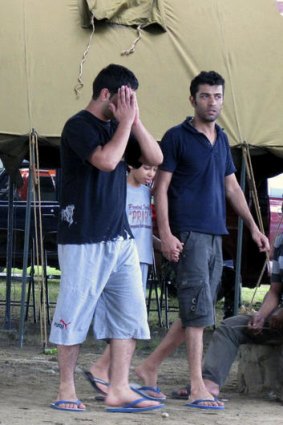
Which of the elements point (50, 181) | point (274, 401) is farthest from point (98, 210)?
point (50, 181)

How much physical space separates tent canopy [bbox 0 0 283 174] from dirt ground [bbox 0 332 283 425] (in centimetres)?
219

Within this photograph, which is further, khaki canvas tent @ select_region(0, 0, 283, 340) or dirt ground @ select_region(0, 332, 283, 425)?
khaki canvas tent @ select_region(0, 0, 283, 340)

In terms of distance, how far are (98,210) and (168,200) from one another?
90cm

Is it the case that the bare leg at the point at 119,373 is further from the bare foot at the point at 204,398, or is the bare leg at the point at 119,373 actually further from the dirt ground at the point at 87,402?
the bare foot at the point at 204,398

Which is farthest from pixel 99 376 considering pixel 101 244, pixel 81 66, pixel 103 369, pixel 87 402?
pixel 81 66

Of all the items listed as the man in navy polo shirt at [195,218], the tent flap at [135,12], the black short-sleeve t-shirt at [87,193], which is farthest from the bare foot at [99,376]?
the tent flap at [135,12]

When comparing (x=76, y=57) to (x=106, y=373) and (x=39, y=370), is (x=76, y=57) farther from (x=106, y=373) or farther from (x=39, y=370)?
(x=106, y=373)

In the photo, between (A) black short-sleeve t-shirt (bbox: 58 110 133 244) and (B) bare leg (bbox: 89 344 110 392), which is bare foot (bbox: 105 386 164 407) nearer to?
(B) bare leg (bbox: 89 344 110 392)

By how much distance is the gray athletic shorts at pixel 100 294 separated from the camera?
5402mm

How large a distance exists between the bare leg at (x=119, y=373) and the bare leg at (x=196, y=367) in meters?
0.47

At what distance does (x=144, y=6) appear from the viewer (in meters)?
9.79

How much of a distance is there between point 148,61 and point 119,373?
4803mm

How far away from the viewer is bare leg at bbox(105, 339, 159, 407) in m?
5.53

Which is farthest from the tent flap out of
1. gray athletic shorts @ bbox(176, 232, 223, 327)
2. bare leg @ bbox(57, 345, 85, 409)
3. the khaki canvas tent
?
bare leg @ bbox(57, 345, 85, 409)
